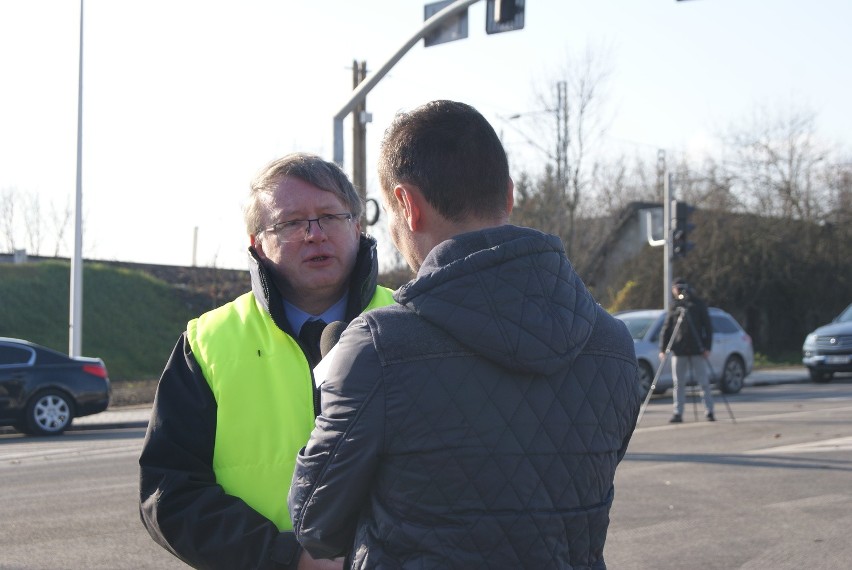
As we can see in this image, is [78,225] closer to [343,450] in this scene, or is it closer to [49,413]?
[49,413]

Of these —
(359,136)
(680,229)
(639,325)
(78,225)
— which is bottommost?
(639,325)

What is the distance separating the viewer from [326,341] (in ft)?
8.48

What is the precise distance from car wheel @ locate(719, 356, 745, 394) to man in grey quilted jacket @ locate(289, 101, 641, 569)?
66.2 ft

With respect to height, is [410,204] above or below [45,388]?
above

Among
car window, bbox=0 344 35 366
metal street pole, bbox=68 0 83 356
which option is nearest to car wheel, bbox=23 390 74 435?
car window, bbox=0 344 35 366

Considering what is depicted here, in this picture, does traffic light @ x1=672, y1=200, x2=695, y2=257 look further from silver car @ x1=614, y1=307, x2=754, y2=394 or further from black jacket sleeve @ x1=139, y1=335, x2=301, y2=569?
black jacket sleeve @ x1=139, y1=335, x2=301, y2=569

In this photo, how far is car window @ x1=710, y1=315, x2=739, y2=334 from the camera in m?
22.1

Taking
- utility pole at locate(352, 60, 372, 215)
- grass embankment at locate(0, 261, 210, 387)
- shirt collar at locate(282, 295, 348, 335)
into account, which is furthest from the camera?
grass embankment at locate(0, 261, 210, 387)

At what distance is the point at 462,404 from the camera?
2.07 meters

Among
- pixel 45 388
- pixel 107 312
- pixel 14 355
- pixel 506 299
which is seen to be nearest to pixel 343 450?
pixel 506 299

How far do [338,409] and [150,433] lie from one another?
0.89m

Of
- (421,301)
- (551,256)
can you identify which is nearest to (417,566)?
(421,301)

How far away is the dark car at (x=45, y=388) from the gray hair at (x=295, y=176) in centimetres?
1417

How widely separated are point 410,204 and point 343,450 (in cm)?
51
